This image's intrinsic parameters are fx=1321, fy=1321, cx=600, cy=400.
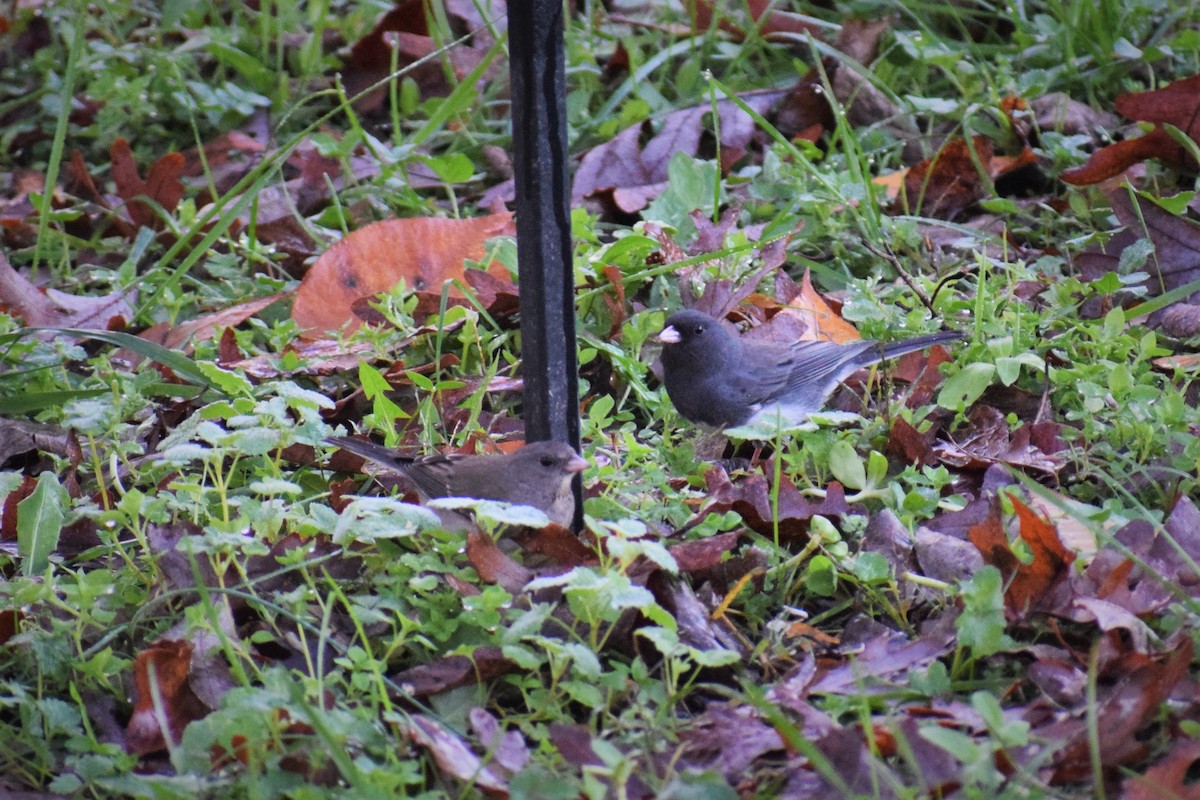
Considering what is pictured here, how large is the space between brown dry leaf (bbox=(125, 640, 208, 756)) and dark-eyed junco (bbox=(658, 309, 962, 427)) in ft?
5.08

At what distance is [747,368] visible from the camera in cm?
394

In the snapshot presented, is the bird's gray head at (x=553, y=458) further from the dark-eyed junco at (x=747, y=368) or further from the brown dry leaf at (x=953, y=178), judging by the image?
the brown dry leaf at (x=953, y=178)

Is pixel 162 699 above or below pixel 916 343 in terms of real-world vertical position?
below

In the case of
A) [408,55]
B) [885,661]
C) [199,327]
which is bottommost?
[885,661]

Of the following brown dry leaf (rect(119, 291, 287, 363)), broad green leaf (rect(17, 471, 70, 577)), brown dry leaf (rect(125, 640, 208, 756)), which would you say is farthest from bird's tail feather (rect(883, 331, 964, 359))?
broad green leaf (rect(17, 471, 70, 577))

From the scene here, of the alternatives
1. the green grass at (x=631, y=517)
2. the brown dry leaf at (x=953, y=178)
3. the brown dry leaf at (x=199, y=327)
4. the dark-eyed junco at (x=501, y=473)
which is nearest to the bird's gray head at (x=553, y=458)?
the dark-eyed junco at (x=501, y=473)

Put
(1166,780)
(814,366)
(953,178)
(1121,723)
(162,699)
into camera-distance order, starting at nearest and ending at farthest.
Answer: (1166,780), (1121,723), (162,699), (814,366), (953,178)

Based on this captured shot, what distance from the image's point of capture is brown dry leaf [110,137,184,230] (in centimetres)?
475

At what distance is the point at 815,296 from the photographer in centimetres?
398

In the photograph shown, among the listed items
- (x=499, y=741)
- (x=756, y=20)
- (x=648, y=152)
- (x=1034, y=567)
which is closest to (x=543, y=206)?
(x=499, y=741)

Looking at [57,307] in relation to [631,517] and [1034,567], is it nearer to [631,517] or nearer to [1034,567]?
[631,517]

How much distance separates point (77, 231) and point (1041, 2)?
3884 mm

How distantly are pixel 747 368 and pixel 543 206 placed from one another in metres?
1.50

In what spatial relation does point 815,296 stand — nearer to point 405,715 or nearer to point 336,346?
point 336,346
